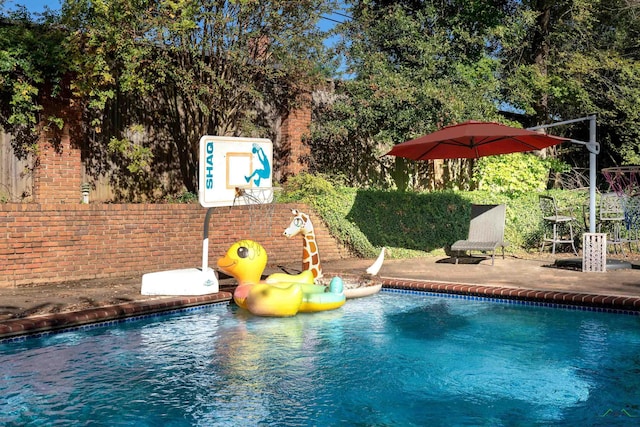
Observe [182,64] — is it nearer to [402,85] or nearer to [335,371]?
[402,85]

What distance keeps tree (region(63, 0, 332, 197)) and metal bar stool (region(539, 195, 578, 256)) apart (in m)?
5.63

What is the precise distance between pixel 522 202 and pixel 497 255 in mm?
1698

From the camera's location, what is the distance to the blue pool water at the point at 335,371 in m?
4.98

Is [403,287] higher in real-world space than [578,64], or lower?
lower

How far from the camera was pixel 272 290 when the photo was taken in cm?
792

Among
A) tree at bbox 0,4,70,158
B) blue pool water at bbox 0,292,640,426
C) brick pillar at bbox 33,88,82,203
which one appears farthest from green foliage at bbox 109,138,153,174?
blue pool water at bbox 0,292,640,426

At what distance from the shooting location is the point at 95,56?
10.8 meters

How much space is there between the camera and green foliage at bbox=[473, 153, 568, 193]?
15.2 meters

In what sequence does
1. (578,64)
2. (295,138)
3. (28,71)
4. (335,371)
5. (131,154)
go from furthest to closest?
1. (578,64)
2. (295,138)
3. (131,154)
4. (28,71)
5. (335,371)

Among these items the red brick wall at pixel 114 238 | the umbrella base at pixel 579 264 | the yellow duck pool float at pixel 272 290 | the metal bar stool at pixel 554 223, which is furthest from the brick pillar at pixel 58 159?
the metal bar stool at pixel 554 223

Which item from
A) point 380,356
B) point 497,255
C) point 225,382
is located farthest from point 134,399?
point 497,255

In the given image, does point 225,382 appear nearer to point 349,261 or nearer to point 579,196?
point 349,261

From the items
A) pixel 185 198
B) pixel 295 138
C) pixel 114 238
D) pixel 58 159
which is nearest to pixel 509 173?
pixel 295 138

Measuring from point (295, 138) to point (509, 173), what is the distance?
5031 millimetres
